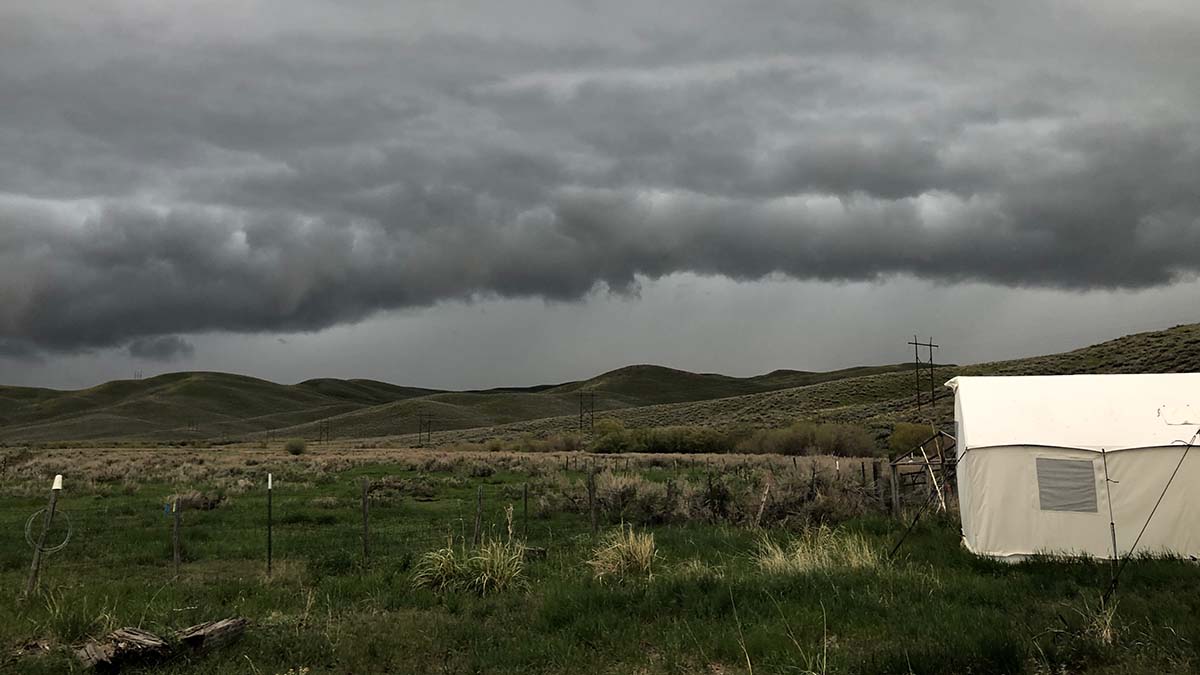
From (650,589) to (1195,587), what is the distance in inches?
312

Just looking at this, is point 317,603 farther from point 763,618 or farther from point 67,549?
point 67,549

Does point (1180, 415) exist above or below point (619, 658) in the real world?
above

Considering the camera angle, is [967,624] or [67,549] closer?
[967,624]

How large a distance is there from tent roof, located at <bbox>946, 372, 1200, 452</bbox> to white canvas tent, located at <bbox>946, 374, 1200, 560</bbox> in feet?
0.07

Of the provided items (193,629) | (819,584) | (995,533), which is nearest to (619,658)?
(819,584)

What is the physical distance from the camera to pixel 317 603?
12.3 metres

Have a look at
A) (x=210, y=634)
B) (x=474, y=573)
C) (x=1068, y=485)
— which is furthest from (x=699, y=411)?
(x=210, y=634)

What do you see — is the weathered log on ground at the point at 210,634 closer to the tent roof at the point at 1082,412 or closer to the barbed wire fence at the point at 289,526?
the barbed wire fence at the point at 289,526

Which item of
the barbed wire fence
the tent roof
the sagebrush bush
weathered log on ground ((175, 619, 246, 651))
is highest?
the tent roof

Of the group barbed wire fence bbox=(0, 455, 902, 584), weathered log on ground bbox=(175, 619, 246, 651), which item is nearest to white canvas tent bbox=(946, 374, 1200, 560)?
barbed wire fence bbox=(0, 455, 902, 584)

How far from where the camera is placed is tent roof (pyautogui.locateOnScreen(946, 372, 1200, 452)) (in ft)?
55.1

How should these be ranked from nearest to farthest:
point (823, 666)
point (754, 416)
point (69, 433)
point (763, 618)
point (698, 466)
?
point (823, 666) → point (763, 618) → point (698, 466) → point (754, 416) → point (69, 433)

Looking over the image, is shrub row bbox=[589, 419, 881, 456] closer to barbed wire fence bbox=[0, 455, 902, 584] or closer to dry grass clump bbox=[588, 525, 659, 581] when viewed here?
barbed wire fence bbox=[0, 455, 902, 584]

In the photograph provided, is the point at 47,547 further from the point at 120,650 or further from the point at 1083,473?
the point at 1083,473
